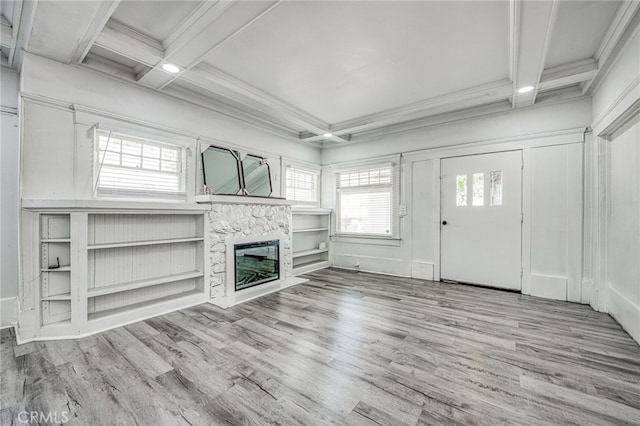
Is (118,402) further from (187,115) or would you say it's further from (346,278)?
(346,278)

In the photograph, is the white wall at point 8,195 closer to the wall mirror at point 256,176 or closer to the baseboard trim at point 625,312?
the wall mirror at point 256,176

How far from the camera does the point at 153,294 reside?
3.46 m

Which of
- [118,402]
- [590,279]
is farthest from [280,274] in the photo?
[590,279]

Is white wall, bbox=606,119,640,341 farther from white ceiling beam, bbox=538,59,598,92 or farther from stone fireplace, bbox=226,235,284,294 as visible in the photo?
stone fireplace, bbox=226,235,284,294

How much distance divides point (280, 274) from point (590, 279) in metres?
4.30

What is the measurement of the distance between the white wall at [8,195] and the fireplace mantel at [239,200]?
181cm

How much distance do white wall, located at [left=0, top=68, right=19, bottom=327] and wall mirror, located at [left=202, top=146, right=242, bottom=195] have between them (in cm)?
190

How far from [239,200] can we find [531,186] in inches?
168

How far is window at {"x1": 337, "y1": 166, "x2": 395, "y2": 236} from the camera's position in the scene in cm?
536

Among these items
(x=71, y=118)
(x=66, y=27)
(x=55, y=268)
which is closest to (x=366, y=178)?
(x=71, y=118)

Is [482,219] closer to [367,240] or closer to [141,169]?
[367,240]

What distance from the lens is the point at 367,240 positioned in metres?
5.59

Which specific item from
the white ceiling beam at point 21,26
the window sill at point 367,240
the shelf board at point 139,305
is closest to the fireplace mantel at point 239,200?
the shelf board at point 139,305

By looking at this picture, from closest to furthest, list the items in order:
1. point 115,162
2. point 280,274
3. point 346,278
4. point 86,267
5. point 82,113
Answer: point 86,267 → point 82,113 → point 115,162 → point 280,274 → point 346,278
